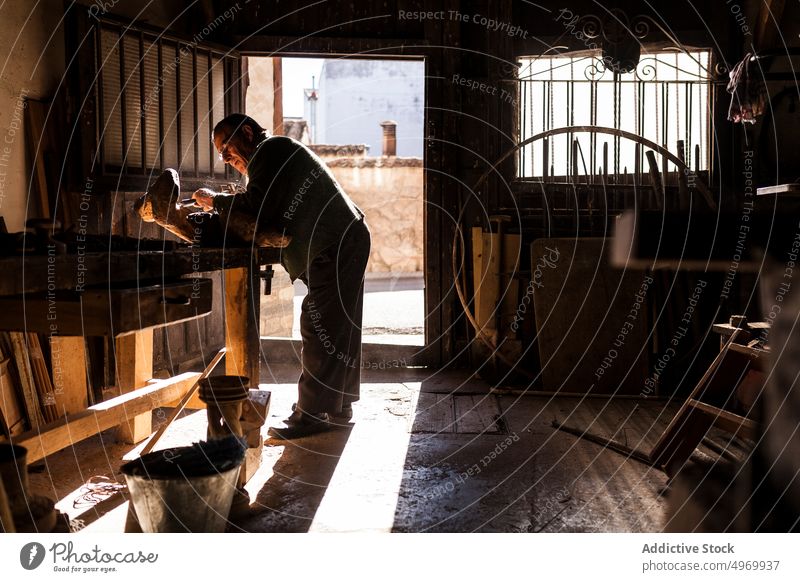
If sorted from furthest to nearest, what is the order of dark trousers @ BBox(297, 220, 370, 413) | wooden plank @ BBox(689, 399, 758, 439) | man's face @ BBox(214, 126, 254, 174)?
dark trousers @ BBox(297, 220, 370, 413), man's face @ BBox(214, 126, 254, 174), wooden plank @ BBox(689, 399, 758, 439)

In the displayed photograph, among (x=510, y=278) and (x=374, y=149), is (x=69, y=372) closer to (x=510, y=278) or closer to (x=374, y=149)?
(x=510, y=278)

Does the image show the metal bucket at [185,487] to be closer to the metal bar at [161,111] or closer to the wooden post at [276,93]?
the metal bar at [161,111]

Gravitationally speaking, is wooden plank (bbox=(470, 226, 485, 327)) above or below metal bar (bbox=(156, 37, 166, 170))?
below

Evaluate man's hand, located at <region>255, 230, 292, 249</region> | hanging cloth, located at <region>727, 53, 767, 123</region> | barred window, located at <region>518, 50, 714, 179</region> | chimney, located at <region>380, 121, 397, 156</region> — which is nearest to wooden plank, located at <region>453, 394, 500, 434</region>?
man's hand, located at <region>255, 230, 292, 249</region>

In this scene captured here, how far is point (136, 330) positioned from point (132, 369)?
5.55ft

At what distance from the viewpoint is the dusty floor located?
10.9 ft

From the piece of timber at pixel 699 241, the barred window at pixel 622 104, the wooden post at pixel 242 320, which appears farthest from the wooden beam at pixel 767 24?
the wooden post at pixel 242 320

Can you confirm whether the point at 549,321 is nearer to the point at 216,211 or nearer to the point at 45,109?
the point at 216,211

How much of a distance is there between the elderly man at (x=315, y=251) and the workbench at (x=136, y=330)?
217 mm

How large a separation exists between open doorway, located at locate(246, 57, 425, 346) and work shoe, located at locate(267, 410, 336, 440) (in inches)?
103

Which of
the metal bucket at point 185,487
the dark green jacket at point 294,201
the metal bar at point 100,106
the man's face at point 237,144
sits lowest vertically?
the metal bucket at point 185,487

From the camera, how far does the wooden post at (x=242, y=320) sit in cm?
379

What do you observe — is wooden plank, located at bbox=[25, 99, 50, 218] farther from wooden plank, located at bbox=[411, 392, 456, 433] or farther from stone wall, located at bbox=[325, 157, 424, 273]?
stone wall, located at bbox=[325, 157, 424, 273]

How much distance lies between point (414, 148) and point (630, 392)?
21.5m
